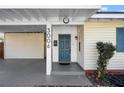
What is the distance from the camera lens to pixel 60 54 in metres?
17.5

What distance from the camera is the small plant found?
1225 cm

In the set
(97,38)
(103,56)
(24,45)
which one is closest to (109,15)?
(97,38)

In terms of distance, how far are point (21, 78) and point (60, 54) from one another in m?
5.65

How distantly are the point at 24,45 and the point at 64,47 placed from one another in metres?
7.37

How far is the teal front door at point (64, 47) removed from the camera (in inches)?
687

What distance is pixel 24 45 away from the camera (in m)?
23.9

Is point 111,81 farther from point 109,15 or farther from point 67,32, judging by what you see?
point 67,32

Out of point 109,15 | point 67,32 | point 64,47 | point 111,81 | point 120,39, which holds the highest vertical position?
point 109,15

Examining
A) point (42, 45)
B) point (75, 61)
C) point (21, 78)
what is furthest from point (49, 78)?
point (42, 45)

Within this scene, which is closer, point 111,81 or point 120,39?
point 111,81

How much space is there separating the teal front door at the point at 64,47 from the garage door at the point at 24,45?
250 inches

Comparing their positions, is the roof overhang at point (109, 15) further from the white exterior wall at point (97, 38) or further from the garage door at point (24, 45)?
the garage door at point (24, 45)

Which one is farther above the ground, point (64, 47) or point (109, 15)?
point (109, 15)

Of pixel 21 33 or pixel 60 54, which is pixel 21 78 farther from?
pixel 21 33
